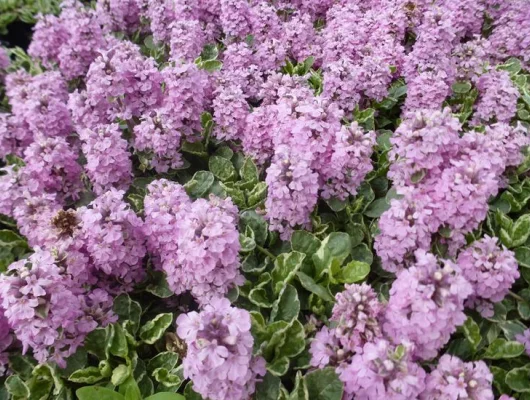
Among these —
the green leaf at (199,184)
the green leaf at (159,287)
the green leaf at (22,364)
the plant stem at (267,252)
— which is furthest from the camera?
the green leaf at (199,184)

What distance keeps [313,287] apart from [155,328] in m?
0.80

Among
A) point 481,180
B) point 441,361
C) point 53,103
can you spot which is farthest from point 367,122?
point 53,103

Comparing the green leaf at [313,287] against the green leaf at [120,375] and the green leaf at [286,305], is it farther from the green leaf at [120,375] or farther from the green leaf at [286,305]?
the green leaf at [120,375]

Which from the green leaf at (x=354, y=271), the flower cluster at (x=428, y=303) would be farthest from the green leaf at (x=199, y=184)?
the flower cluster at (x=428, y=303)

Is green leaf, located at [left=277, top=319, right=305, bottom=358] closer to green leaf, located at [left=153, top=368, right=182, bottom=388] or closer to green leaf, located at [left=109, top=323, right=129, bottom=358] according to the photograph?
green leaf, located at [left=153, top=368, right=182, bottom=388]

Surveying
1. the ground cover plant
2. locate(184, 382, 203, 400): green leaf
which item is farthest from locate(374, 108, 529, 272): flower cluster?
locate(184, 382, 203, 400): green leaf

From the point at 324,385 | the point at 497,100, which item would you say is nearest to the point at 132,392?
the point at 324,385

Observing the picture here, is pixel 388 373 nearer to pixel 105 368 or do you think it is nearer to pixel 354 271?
pixel 354 271

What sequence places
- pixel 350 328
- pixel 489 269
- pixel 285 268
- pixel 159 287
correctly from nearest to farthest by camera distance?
1. pixel 350 328
2. pixel 489 269
3. pixel 285 268
4. pixel 159 287

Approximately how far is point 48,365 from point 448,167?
2.04 m

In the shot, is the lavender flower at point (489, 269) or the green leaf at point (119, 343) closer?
the lavender flower at point (489, 269)

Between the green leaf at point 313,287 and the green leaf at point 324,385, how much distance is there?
0.36 m

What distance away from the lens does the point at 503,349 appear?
2.10m

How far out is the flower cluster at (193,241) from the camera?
2037 millimetres
